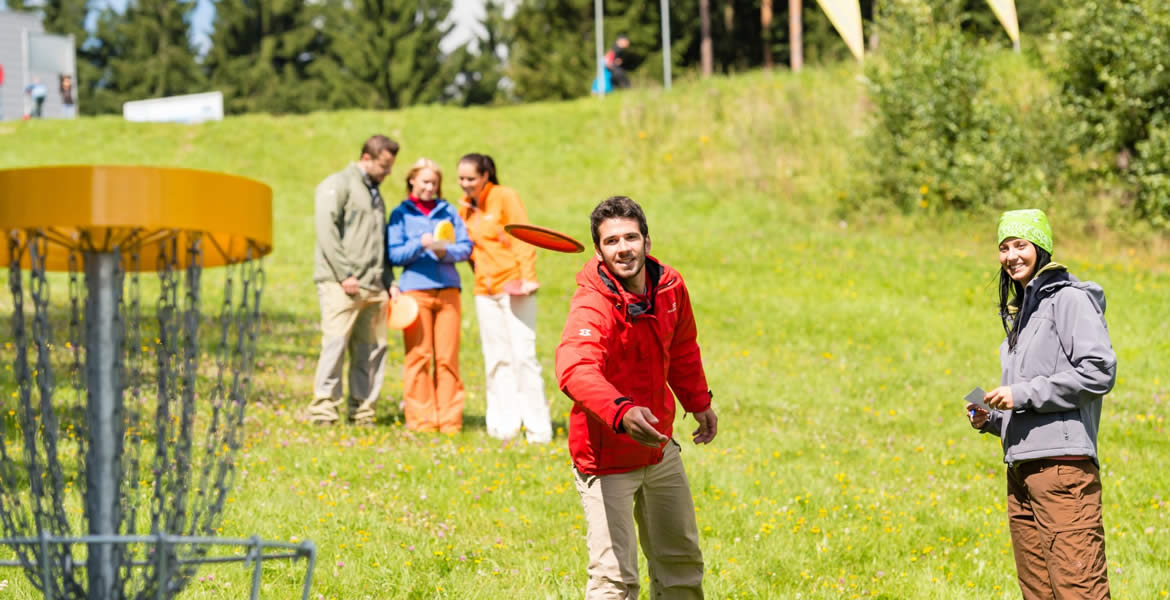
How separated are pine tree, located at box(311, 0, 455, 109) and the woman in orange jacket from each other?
47.4 m

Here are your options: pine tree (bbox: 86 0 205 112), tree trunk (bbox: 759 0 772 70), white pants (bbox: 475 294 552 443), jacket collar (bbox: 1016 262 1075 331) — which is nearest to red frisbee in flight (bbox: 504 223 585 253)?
jacket collar (bbox: 1016 262 1075 331)

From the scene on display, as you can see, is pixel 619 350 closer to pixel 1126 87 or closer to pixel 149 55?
pixel 1126 87

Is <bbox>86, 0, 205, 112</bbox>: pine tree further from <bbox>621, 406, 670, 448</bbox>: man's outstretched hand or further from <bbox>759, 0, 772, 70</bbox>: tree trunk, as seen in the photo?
<bbox>621, 406, 670, 448</bbox>: man's outstretched hand

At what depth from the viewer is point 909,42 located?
2242cm

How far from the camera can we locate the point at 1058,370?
183 inches

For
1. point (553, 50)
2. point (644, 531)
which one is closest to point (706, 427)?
point (644, 531)

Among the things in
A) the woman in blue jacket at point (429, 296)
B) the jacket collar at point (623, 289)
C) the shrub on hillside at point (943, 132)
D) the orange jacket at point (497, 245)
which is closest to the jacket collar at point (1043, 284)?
the jacket collar at point (623, 289)

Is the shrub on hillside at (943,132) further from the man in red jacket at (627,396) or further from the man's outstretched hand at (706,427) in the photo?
the man in red jacket at (627,396)

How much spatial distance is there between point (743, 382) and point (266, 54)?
178 ft

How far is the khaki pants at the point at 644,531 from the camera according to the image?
435 centimetres

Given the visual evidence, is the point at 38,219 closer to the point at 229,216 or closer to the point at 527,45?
the point at 229,216

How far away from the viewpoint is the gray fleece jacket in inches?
178

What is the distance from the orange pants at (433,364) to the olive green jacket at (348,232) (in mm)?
388

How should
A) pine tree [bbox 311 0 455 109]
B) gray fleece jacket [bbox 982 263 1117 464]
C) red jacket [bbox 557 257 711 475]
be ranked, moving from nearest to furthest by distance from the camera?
red jacket [bbox 557 257 711 475], gray fleece jacket [bbox 982 263 1117 464], pine tree [bbox 311 0 455 109]
